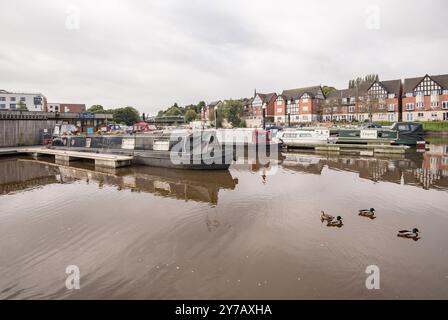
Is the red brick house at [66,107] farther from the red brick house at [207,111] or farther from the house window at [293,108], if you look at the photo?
the house window at [293,108]

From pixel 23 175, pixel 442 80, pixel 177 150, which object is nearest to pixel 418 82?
pixel 442 80

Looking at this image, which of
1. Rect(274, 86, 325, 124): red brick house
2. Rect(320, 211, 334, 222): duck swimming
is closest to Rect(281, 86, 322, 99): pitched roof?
Rect(274, 86, 325, 124): red brick house

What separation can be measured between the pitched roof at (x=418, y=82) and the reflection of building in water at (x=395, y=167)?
4189 cm

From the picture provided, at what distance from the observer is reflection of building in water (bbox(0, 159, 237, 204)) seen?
539 inches

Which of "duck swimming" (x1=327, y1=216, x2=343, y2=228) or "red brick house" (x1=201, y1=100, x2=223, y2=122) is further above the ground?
"red brick house" (x1=201, y1=100, x2=223, y2=122)

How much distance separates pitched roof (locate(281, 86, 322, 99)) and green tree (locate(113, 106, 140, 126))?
161ft

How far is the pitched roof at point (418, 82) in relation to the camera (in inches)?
2223

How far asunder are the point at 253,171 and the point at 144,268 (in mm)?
13067

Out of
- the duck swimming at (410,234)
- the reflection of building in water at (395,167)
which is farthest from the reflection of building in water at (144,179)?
the reflection of building in water at (395,167)

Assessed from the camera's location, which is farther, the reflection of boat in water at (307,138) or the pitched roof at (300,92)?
the pitched roof at (300,92)

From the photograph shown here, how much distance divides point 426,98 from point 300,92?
25.9 m

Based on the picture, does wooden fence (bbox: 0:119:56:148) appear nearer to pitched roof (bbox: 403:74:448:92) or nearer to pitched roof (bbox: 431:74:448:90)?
pitched roof (bbox: 403:74:448:92)

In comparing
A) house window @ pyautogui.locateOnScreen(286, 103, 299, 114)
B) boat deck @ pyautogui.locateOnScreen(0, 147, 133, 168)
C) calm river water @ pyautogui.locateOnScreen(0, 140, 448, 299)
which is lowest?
calm river water @ pyautogui.locateOnScreen(0, 140, 448, 299)

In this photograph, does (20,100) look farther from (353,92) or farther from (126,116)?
(353,92)
